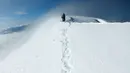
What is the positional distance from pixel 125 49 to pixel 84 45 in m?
0.73

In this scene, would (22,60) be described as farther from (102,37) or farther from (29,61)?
(102,37)

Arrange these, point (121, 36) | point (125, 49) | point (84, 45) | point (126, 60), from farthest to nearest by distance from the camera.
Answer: point (121, 36) < point (84, 45) < point (125, 49) < point (126, 60)

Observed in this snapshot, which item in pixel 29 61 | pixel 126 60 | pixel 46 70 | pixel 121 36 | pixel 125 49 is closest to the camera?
pixel 46 70

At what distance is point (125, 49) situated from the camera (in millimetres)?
3436

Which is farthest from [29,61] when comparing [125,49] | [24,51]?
[125,49]

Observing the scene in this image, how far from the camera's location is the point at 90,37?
443cm

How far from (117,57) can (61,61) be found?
815mm

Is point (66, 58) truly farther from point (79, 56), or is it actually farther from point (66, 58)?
point (79, 56)

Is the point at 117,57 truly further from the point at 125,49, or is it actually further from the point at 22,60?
the point at 22,60

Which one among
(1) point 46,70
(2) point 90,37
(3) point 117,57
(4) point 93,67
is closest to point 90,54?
(3) point 117,57

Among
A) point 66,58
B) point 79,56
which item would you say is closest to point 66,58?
point 66,58

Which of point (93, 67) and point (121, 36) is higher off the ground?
point (121, 36)

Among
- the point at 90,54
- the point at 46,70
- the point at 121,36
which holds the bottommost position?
the point at 46,70

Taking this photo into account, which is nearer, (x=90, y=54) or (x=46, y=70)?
(x=46, y=70)
